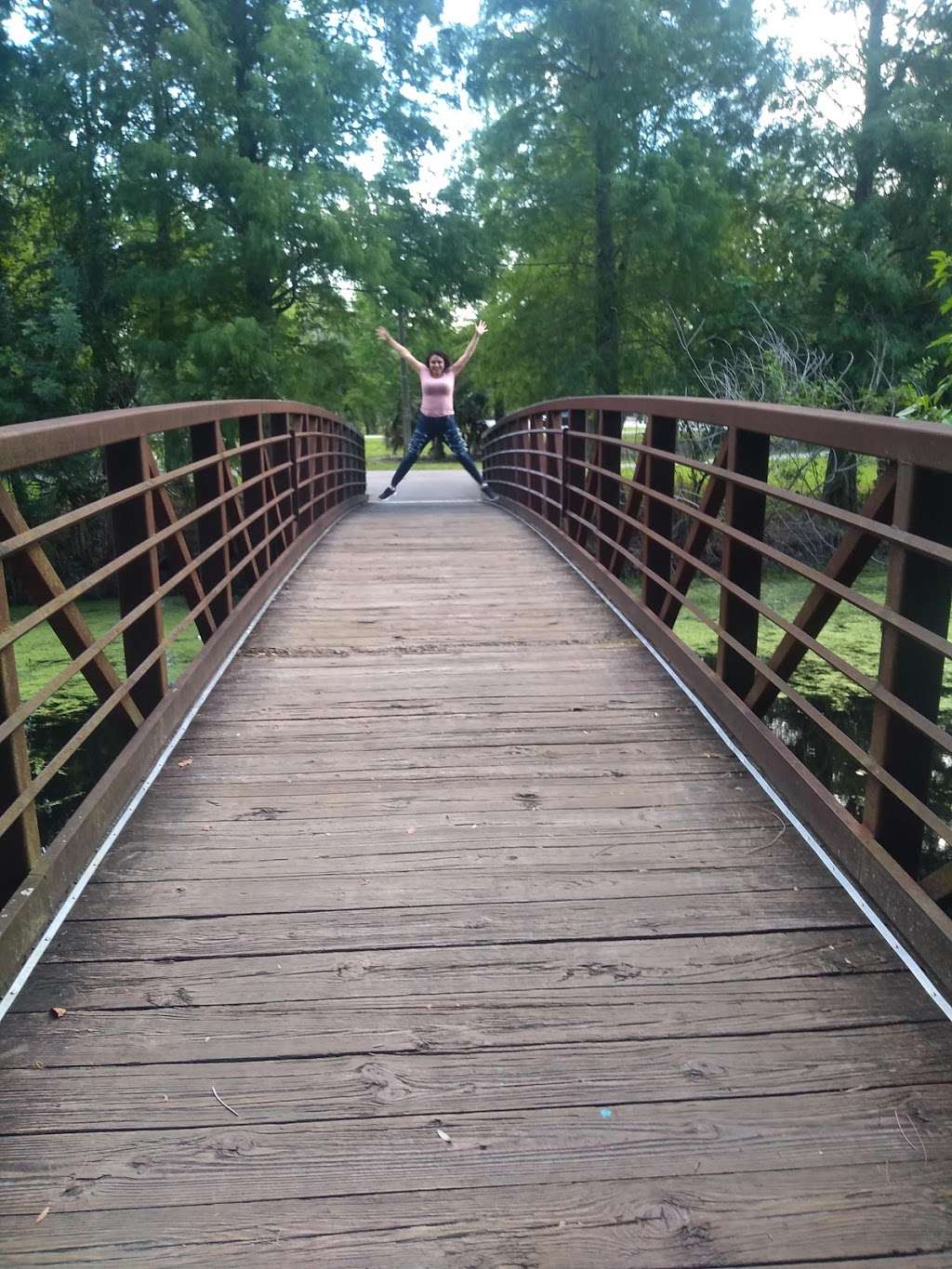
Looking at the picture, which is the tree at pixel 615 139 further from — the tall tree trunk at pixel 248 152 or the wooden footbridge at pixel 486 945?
the wooden footbridge at pixel 486 945

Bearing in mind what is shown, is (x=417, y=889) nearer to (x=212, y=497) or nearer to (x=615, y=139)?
(x=212, y=497)

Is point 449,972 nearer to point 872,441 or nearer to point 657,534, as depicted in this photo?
point 872,441

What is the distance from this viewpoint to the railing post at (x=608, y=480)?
6.66 metres

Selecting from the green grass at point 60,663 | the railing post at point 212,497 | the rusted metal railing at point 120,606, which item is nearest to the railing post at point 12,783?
the rusted metal railing at point 120,606

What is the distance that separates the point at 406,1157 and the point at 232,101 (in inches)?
641

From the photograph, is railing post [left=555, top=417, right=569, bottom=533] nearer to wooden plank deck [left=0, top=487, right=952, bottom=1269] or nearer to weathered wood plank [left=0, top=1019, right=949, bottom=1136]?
wooden plank deck [left=0, top=487, right=952, bottom=1269]

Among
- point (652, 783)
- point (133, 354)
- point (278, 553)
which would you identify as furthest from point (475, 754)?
point (133, 354)

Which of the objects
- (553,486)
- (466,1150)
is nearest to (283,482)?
(553,486)

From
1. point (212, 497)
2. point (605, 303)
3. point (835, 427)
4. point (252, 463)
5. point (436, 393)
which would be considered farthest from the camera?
point (605, 303)

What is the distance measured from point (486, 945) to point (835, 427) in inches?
65.1

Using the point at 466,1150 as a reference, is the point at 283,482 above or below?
above

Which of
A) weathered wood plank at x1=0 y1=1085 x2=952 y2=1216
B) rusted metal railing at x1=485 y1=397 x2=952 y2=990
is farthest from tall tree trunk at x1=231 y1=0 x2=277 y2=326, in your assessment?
weathered wood plank at x1=0 y1=1085 x2=952 y2=1216

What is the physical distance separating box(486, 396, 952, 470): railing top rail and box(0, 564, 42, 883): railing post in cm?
195

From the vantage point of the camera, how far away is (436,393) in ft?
36.8
